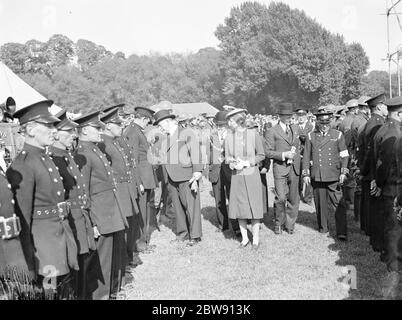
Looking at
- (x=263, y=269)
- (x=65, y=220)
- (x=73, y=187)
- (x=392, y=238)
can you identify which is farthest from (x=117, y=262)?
(x=392, y=238)

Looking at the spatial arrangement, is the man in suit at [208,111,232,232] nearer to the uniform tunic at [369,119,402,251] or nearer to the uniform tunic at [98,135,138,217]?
the uniform tunic at [98,135,138,217]

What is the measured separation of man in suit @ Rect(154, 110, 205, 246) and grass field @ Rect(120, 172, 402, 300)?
0.55 metres

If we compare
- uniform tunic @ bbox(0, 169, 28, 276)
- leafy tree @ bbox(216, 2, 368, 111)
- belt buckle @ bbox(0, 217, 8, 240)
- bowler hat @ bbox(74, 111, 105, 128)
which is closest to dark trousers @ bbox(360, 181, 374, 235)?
bowler hat @ bbox(74, 111, 105, 128)

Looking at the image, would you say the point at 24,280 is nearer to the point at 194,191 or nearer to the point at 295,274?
the point at 295,274

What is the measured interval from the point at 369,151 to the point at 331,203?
158cm

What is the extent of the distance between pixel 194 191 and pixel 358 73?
46.6 metres

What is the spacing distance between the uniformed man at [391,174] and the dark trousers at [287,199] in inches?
94.5

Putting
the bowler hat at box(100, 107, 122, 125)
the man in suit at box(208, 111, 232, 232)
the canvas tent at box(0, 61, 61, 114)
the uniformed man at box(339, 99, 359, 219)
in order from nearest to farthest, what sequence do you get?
1. the bowler hat at box(100, 107, 122, 125)
2. the man in suit at box(208, 111, 232, 232)
3. the uniformed man at box(339, 99, 359, 219)
4. the canvas tent at box(0, 61, 61, 114)

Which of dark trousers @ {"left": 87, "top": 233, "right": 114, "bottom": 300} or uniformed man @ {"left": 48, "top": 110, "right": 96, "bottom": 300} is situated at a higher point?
uniformed man @ {"left": 48, "top": 110, "right": 96, "bottom": 300}

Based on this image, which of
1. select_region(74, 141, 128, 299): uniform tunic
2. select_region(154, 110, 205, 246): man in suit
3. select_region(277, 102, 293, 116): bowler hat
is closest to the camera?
select_region(74, 141, 128, 299): uniform tunic

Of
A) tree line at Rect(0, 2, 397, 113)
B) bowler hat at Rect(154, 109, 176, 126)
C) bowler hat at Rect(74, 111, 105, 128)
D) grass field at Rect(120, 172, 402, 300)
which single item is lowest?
grass field at Rect(120, 172, 402, 300)

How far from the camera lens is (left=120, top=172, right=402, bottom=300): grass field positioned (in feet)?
17.4

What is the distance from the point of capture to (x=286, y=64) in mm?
49938

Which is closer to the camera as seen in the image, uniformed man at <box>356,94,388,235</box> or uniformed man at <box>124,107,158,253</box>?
uniformed man at <box>356,94,388,235</box>
